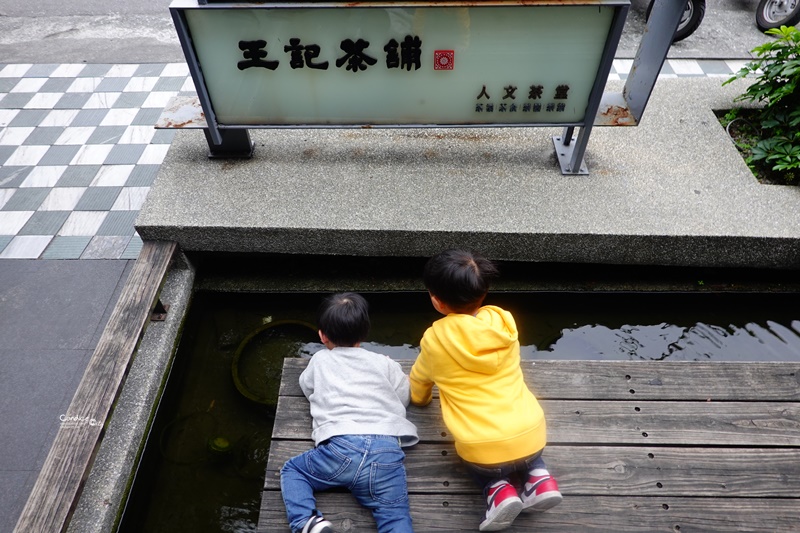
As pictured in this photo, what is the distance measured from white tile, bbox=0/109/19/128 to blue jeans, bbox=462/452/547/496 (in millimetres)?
5306

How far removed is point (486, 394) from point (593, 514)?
71 cm

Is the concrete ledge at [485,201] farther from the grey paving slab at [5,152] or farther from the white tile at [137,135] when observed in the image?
the grey paving slab at [5,152]

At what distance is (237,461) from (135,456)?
520mm

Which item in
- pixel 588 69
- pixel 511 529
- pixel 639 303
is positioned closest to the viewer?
pixel 511 529

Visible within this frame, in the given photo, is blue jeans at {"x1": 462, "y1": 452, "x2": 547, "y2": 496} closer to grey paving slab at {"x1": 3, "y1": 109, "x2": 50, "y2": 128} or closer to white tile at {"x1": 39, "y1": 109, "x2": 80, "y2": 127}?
white tile at {"x1": 39, "y1": 109, "x2": 80, "y2": 127}

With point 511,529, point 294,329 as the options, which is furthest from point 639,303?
point 294,329

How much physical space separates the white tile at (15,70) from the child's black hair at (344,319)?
5.44 metres

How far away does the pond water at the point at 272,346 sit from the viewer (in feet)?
9.15

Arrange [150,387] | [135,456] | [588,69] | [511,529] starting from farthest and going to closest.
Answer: [588,69]
[150,387]
[135,456]
[511,529]

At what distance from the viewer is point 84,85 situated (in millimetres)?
5363

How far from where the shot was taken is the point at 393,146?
156 inches

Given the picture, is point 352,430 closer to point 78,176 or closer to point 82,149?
point 78,176

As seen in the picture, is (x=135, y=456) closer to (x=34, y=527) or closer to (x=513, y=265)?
(x=34, y=527)

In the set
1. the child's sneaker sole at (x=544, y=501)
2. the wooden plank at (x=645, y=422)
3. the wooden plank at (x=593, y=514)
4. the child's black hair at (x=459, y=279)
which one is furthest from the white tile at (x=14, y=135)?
the child's sneaker sole at (x=544, y=501)
